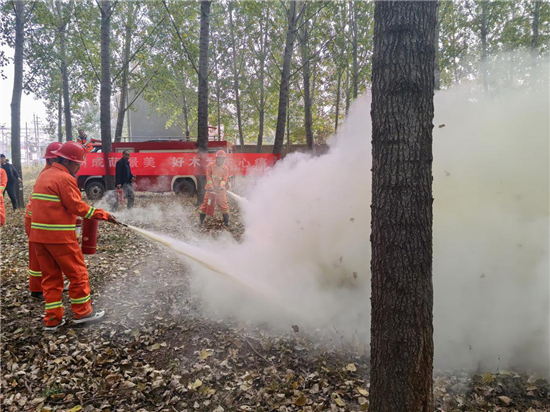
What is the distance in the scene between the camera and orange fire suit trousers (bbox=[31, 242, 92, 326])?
405 centimetres

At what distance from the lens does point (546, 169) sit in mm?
4094

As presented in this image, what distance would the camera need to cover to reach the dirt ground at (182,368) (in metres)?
3.02

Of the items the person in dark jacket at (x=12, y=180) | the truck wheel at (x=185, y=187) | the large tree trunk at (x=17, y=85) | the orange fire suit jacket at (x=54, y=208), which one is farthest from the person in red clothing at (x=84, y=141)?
the orange fire suit jacket at (x=54, y=208)

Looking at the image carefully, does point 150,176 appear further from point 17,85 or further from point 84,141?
point 17,85

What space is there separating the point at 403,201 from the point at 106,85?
36.5ft

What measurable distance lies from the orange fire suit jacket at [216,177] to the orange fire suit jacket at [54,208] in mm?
4871

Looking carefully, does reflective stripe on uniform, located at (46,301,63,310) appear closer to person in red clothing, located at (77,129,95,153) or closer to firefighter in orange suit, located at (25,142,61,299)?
firefighter in orange suit, located at (25,142,61,299)

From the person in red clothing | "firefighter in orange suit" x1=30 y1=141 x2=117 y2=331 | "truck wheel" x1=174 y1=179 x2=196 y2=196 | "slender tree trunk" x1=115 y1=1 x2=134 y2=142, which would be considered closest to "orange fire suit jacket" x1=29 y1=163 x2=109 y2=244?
"firefighter in orange suit" x1=30 y1=141 x2=117 y2=331

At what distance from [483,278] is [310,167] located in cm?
290

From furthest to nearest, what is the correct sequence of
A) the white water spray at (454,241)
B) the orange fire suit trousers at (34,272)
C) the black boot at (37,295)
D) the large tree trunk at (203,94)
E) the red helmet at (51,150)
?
A: the large tree trunk at (203,94), the black boot at (37,295), the orange fire suit trousers at (34,272), the red helmet at (51,150), the white water spray at (454,241)

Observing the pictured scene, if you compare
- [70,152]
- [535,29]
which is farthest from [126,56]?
[535,29]

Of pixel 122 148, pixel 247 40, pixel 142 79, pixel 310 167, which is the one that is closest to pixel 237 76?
pixel 247 40

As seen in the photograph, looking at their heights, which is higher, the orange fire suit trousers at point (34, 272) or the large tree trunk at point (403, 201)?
the large tree trunk at point (403, 201)

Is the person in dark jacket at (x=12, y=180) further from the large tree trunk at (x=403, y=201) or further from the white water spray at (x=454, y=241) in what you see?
the large tree trunk at (x=403, y=201)
